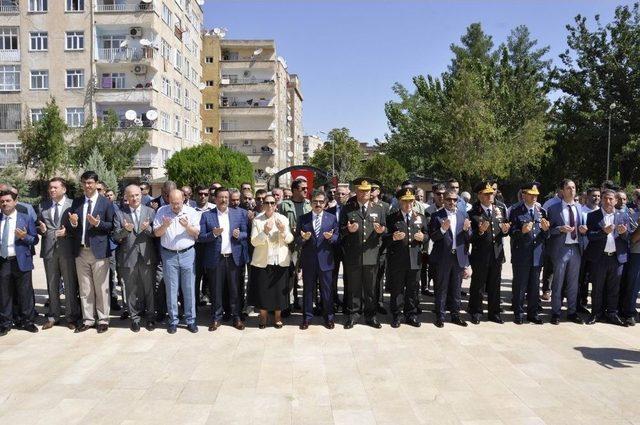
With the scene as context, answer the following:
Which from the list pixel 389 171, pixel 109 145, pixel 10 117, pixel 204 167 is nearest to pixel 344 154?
pixel 389 171

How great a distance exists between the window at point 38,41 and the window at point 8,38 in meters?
1.10

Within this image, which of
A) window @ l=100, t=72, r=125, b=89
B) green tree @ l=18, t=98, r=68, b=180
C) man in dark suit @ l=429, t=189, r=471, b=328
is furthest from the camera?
window @ l=100, t=72, r=125, b=89

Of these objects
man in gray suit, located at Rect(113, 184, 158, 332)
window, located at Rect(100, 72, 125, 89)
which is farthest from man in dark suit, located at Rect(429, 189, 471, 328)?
window, located at Rect(100, 72, 125, 89)

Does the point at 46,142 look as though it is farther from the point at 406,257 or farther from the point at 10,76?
the point at 406,257

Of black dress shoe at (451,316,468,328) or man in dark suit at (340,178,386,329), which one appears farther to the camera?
black dress shoe at (451,316,468,328)

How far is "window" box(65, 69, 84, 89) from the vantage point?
108 ft

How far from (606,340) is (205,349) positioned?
16.5 feet

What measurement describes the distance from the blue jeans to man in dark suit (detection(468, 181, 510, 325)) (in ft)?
13.1

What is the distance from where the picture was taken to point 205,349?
19.8 ft

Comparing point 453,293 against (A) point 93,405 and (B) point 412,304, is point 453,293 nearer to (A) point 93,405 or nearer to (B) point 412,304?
(B) point 412,304

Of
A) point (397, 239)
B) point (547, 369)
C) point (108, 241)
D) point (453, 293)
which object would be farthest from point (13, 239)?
point (547, 369)

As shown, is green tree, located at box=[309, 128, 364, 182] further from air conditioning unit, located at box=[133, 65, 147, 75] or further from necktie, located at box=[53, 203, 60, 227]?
necktie, located at box=[53, 203, 60, 227]

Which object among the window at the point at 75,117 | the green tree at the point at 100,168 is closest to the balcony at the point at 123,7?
the window at the point at 75,117

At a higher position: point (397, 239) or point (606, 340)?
point (397, 239)
